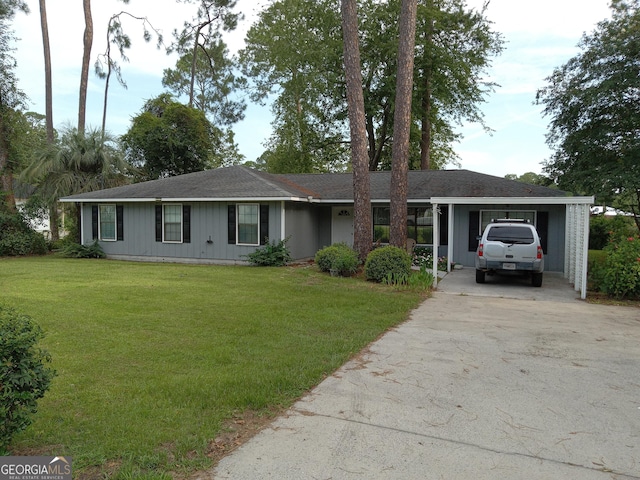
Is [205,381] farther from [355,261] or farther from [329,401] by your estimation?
[355,261]

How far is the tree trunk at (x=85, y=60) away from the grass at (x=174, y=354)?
14.6 metres

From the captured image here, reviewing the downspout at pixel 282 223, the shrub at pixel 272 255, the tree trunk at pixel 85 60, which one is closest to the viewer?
the shrub at pixel 272 255

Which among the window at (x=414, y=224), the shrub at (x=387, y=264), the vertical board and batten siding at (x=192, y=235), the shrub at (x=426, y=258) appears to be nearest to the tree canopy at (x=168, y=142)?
the vertical board and batten siding at (x=192, y=235)

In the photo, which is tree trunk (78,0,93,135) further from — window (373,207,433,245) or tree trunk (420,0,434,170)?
tree trunk (420,0,434,170)

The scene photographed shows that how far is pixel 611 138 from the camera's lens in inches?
611

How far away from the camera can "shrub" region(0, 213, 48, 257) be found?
18.5m

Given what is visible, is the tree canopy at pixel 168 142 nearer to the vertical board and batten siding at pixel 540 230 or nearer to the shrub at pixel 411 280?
the vertical board and batten siding at pixel 540 230

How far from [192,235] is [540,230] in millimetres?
12152

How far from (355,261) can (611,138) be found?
1062cm

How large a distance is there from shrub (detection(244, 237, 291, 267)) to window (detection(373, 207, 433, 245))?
3.81m

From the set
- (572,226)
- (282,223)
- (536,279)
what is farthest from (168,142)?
(572,226)

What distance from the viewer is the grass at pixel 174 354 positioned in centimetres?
317

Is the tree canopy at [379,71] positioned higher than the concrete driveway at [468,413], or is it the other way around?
the tree canopy at [379,71]

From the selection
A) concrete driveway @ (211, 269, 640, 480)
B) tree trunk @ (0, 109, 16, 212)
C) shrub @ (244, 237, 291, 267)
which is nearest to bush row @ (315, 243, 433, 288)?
shrub @ (244, 237, 291, 267)
